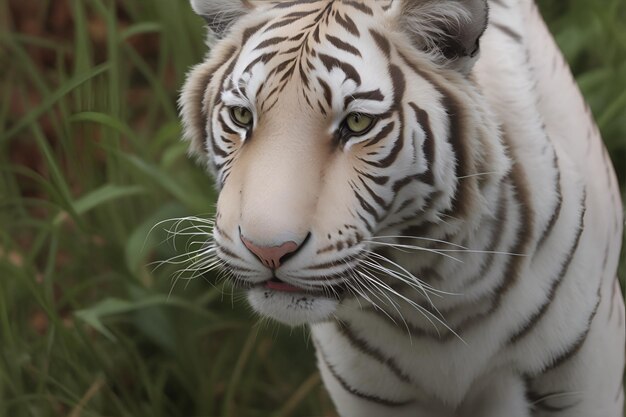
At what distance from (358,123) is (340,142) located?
26 mm

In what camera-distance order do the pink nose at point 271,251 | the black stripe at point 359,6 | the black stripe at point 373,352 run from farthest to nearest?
the black stripe at point 373,352 → the black stripe at point 359,6 → the pink nose at point 271,251

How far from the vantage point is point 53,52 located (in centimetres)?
Result: 330

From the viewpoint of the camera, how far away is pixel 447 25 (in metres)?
1.16

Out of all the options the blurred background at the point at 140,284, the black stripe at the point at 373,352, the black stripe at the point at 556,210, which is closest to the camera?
the black stripe at the point at 556,210

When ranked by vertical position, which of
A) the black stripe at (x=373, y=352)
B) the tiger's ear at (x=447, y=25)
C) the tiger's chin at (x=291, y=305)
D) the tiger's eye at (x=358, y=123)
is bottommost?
the black stripe at (x=373, y=352)

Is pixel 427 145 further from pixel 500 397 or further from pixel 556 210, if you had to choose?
pixel 500 397

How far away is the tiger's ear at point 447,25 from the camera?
1135 mm

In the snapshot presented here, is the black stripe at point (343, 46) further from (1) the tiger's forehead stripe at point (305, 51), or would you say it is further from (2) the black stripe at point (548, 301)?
(2) the black stripe at point (548, 301)

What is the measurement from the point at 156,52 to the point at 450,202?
2.19 metres

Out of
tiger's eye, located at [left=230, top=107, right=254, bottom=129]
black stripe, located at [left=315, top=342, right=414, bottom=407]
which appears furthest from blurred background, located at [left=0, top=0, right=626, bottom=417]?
tiger's eye, located at [left=230, top=107, right=254, bottom=129]

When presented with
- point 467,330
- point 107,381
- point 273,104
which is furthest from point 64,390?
point 273,104

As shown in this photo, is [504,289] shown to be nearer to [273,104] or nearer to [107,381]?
[273,104]

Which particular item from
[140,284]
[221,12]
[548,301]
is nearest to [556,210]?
[548,301]

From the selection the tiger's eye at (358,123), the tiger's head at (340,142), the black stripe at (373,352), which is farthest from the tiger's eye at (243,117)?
the black stripe at (373,352)
